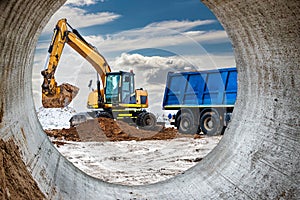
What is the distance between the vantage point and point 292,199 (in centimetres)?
261

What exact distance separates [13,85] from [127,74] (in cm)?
1240

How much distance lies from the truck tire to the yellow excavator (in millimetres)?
2664

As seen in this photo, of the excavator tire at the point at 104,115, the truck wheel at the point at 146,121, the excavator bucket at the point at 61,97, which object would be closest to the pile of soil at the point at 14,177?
the excavator tire at the point at 104,115

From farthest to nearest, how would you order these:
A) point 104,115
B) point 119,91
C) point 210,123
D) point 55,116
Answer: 1. point 55,116
2. point 104,115
3. point 119,91
4. point 210,123

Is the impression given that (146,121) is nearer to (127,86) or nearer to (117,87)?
(127,86)

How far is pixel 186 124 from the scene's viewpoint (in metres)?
14.7

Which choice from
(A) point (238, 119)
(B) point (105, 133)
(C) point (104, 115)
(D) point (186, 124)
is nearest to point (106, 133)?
Answer: (B) point (105, 133)

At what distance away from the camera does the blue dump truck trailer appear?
1338cm

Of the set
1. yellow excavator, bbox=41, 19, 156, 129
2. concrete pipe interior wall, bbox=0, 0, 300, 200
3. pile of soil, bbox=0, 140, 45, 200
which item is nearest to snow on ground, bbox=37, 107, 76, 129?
yellow excavator, bbox=41, 19, 156, 129

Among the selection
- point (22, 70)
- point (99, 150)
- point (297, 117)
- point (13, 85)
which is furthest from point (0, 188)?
A: point (99, 150)

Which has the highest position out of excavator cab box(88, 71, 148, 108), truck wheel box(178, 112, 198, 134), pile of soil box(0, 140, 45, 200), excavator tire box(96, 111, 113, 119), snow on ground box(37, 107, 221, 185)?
excavator cab box(88, 71, 148, 108)

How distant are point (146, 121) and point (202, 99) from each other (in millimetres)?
2836

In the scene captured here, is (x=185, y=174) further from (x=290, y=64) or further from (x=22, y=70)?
Answer: (x=22, y=70)

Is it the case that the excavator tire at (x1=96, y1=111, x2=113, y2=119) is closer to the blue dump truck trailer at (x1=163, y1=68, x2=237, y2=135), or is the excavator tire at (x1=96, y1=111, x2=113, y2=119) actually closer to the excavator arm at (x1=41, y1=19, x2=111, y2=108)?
the excavator arm at (x1=41, y1=19, x2=111, y2=108)
